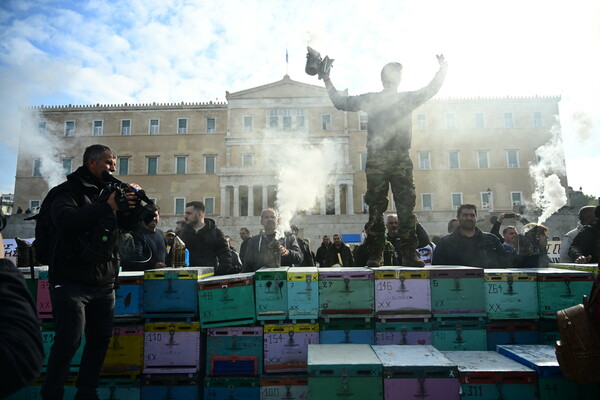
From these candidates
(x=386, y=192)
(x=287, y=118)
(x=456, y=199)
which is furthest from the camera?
(x=287, y=118)

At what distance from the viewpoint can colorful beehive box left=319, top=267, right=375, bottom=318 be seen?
4.08 m

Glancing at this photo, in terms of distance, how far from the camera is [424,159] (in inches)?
1634

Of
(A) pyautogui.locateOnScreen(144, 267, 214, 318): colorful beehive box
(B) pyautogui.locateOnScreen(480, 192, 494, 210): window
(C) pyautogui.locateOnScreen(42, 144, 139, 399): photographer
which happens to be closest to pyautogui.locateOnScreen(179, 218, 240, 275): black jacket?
(A) pyautogui.locateOnScreen(144, 267, 214, 318): colorful beehive box

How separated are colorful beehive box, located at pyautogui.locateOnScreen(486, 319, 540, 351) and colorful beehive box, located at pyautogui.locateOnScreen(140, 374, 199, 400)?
3.18 m

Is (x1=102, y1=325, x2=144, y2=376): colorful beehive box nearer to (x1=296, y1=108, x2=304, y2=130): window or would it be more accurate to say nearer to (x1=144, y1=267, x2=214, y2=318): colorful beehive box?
(x1=144, y1=267, x2=214, y2=318): colorful beehive box

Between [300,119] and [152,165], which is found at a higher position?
[300,119]

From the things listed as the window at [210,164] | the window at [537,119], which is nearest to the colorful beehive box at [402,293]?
the window at [210,164]

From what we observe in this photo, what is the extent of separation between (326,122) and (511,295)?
128 ft

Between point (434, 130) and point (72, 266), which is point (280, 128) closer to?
point (434, 130)

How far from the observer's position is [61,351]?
3.02 m

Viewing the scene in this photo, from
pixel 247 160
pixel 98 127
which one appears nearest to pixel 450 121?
pixel 247 160

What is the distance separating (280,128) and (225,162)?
714 cm

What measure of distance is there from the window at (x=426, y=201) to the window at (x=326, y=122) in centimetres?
1256

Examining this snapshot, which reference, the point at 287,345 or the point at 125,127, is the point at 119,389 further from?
the point at 125,127
